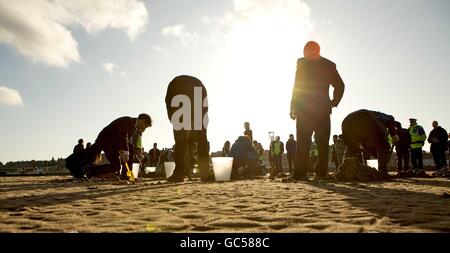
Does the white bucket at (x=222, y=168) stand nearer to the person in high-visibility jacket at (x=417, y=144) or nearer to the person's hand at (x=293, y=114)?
the person's hand at (x=293, y=114)

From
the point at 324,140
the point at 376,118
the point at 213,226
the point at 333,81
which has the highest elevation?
the point at 333,81

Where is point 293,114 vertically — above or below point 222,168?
above

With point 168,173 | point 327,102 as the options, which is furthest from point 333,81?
point 168,173

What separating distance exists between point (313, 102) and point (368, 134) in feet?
4.19

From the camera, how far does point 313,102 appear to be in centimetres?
603

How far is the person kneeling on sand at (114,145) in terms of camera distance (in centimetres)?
687

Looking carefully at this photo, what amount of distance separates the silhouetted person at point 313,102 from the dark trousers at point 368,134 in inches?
24.1

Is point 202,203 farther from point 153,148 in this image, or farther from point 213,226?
point 153,148

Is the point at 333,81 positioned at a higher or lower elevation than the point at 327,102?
higher

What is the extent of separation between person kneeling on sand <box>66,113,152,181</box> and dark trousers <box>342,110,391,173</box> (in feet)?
12.3

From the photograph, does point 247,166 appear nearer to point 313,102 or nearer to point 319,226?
point 313,102

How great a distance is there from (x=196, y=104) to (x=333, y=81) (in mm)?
2434

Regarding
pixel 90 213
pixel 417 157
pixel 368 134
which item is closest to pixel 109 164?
pixel 368 134
